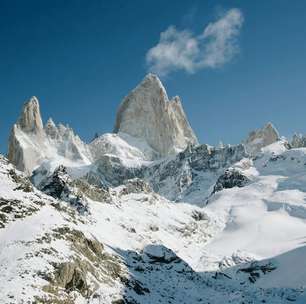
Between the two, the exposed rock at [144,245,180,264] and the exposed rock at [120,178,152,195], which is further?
the exposed rock at [120,178,152,195]

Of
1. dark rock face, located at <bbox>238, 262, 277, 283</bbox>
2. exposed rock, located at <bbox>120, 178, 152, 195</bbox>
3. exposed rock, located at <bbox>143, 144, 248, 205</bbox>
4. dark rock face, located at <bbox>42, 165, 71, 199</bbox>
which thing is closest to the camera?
dark rock face, located at <bbox>238, 262, 277, 283</bbox>

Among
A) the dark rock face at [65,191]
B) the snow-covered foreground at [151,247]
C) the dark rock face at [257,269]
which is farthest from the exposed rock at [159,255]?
the dark rock face at [257,269]

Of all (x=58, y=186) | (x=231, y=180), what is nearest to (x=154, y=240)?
(x=58, y=186)

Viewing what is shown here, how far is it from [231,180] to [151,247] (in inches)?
3124

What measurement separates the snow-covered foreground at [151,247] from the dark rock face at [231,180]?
1195cm

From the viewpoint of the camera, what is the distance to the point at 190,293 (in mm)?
53906

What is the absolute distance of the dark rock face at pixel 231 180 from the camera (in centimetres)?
14425

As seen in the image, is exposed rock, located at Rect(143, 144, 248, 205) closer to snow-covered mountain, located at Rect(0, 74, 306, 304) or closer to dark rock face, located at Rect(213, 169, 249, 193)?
snow-covered mountain, located at Rect(0, 74, 306, 304)

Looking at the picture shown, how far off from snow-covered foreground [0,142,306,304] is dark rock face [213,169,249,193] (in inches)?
470

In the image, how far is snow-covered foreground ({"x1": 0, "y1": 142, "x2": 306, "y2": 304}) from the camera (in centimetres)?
4141

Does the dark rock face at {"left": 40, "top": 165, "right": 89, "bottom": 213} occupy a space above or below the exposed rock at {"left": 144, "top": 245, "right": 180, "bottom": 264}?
above

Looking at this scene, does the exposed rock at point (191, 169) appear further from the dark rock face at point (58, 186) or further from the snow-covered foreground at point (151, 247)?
the dark rock face at point (58, 186)

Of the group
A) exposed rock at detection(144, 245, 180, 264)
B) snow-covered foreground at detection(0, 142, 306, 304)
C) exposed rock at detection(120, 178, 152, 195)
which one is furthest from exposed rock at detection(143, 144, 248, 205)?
exposed rock at detection(144, 245, 180, 264)

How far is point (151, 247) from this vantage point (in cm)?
6962
